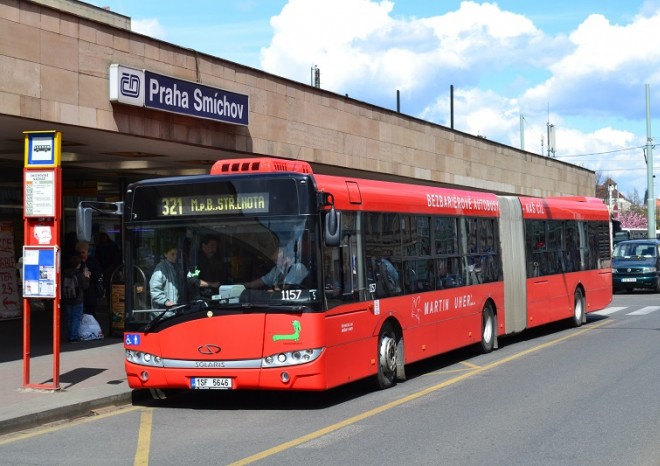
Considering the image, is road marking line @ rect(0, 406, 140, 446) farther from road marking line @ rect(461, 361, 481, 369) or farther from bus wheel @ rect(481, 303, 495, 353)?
bus wheel @ rect(481, 303, 495, 353)

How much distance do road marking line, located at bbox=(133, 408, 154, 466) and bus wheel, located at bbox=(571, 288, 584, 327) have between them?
12317 millimetres

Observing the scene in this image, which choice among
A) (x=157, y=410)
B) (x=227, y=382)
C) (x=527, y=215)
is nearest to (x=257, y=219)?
(x=227, y=382)

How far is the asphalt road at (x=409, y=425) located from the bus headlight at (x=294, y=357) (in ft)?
1.84

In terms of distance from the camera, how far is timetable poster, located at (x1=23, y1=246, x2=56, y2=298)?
11.6 m

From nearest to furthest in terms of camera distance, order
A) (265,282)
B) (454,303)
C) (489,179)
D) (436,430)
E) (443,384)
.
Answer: (436,430) < (265,282) < (443,384) < (454,303) < (489,179)

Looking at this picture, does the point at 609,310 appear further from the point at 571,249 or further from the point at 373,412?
the point at 373,412

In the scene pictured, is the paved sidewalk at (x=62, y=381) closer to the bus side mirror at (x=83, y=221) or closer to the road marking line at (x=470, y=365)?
the bus side mirror at (x=83, y=221)

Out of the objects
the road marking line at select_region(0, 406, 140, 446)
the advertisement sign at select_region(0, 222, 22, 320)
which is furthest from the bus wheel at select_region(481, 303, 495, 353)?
the advertisement sign at select_region(0, 222, 22, 320)

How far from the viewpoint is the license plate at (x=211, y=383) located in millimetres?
10297

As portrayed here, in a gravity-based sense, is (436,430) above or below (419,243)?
below

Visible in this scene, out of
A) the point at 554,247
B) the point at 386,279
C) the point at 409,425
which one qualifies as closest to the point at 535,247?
the point at 554,247

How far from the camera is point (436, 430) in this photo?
8992 millimetres

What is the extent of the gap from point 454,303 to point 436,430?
5748 millimetres

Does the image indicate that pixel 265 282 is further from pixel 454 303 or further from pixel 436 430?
pixel 454 303
